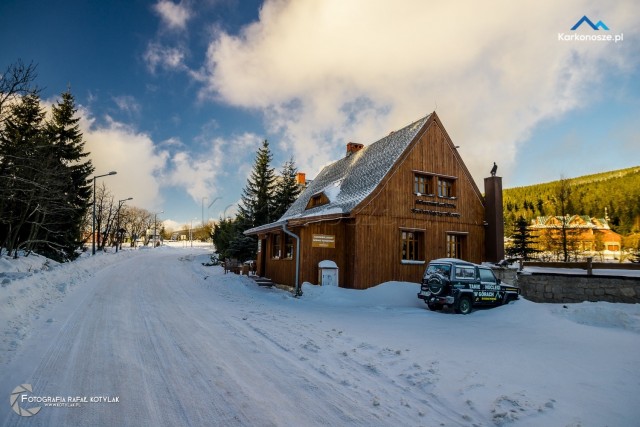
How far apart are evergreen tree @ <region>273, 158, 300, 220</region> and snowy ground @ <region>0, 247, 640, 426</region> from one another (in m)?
22.3

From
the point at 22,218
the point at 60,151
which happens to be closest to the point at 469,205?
the point at 22,218

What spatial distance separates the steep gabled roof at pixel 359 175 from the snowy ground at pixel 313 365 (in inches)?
254

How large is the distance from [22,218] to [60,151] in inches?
366

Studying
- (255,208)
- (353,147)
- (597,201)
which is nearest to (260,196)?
(255,208)

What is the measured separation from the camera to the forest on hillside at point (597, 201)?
75812mm

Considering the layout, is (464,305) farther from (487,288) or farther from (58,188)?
(58,188)

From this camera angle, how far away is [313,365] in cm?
589

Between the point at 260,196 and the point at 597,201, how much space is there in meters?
102

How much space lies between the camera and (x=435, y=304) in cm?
1201

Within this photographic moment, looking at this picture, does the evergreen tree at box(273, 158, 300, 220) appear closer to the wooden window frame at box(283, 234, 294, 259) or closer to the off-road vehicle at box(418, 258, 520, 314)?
the wooden window frame at box(283, 234, 294, 259)

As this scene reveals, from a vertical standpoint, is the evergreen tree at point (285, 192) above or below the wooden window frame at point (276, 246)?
above

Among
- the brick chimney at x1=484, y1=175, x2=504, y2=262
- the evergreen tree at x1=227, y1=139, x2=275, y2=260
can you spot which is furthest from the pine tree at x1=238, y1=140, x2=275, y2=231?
the brick chimney at x1=484, y1=175, x2=504, y2=262

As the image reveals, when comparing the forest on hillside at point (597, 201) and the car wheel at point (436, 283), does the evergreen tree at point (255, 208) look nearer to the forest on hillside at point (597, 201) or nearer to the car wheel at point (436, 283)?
the car wheel at point (436, 283)

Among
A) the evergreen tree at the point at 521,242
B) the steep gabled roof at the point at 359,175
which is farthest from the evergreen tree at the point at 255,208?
the evergreen tree at the point at 521,242
